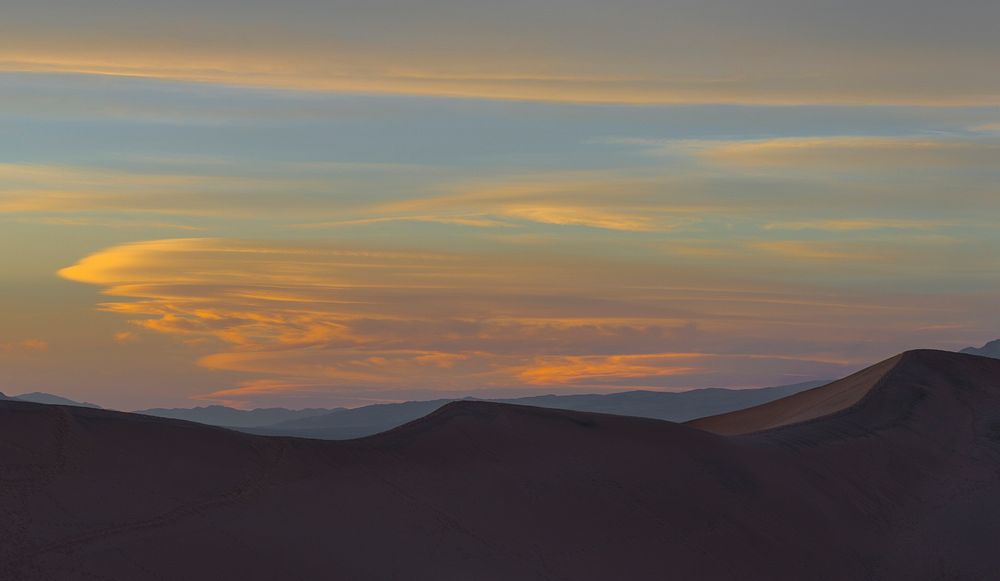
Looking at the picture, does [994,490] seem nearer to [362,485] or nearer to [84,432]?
[362,485]

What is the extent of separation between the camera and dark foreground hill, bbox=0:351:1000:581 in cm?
2356

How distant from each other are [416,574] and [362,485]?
3158 millimetres

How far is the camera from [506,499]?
29.5 meters

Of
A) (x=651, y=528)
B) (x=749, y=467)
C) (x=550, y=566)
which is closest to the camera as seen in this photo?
(x=550, y=566)

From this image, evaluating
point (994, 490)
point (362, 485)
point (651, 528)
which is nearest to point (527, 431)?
point (651, 528)

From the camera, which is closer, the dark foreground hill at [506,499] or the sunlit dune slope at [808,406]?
the dark foreground hill at [506,499]

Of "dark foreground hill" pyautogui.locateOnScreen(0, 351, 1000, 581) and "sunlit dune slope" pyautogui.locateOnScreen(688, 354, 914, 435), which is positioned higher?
"sunlit dune slope" pyautogui.locateOnScreen(688, 354, 914, 435)

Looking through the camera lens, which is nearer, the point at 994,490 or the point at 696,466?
the point at 696,466

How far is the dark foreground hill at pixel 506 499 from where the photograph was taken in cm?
2356

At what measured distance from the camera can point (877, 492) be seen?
36.2 m

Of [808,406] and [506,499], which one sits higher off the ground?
[808,406]

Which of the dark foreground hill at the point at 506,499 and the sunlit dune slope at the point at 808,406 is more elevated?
the sunlit dune slope at the point at 808,406

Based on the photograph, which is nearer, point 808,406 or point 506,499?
point 506,499

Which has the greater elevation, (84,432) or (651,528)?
(84,432)
